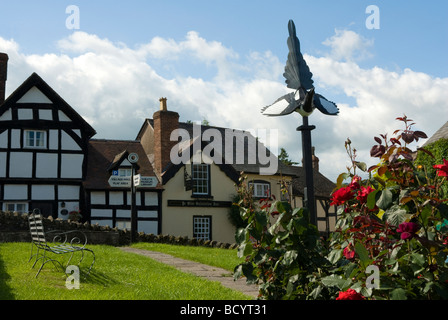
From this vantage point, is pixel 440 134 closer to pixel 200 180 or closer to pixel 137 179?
pixel 137 179

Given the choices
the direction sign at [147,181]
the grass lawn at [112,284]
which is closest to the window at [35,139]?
the direction sign at [147,181]

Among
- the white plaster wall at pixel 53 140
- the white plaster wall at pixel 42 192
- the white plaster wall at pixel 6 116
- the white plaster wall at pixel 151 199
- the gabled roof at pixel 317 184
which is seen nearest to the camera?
the white plaster wall at pixel 42 192

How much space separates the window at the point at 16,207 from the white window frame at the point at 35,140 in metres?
2.79

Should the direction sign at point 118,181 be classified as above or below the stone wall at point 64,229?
above

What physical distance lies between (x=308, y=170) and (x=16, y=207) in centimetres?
2056

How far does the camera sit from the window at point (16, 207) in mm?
23422

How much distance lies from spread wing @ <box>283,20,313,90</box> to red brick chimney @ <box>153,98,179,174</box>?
18497mm

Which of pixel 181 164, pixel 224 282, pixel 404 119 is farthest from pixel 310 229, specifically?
pixel 181 164

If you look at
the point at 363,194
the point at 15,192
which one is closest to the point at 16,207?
the point at 15,192

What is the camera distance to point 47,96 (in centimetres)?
2477

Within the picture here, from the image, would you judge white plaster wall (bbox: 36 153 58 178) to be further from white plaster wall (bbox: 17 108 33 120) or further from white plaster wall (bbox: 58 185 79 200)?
white plaster wall (bbox: 17 108 33 120)

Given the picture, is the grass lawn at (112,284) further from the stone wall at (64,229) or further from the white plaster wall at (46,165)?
the white plaster wall at (46,165)
